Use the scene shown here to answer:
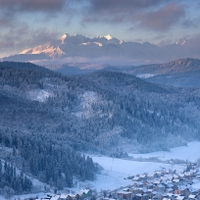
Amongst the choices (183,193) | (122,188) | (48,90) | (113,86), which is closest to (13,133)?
(122,188)

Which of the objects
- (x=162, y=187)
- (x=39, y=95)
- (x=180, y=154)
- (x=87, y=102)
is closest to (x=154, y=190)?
(x=162, y=187)

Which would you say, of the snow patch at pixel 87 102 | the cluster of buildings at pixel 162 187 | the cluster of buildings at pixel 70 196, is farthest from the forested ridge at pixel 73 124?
the cluster of buildings at pixel 162 187

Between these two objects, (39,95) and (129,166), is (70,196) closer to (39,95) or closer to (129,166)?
(129,166)

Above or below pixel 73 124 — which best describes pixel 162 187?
below

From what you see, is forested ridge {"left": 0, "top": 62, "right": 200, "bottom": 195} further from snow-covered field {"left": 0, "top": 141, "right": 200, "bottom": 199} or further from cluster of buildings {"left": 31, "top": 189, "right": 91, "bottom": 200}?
cluster of buildings {"left": 31, "top": 189, "right": 91, "bottom": 200}

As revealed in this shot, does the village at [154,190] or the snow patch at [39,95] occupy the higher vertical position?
the snow patch at [39,95]

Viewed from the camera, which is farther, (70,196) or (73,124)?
(73,124)

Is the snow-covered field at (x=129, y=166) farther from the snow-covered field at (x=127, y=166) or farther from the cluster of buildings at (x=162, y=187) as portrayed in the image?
the cluster of buildings at (x=162, y=187)
